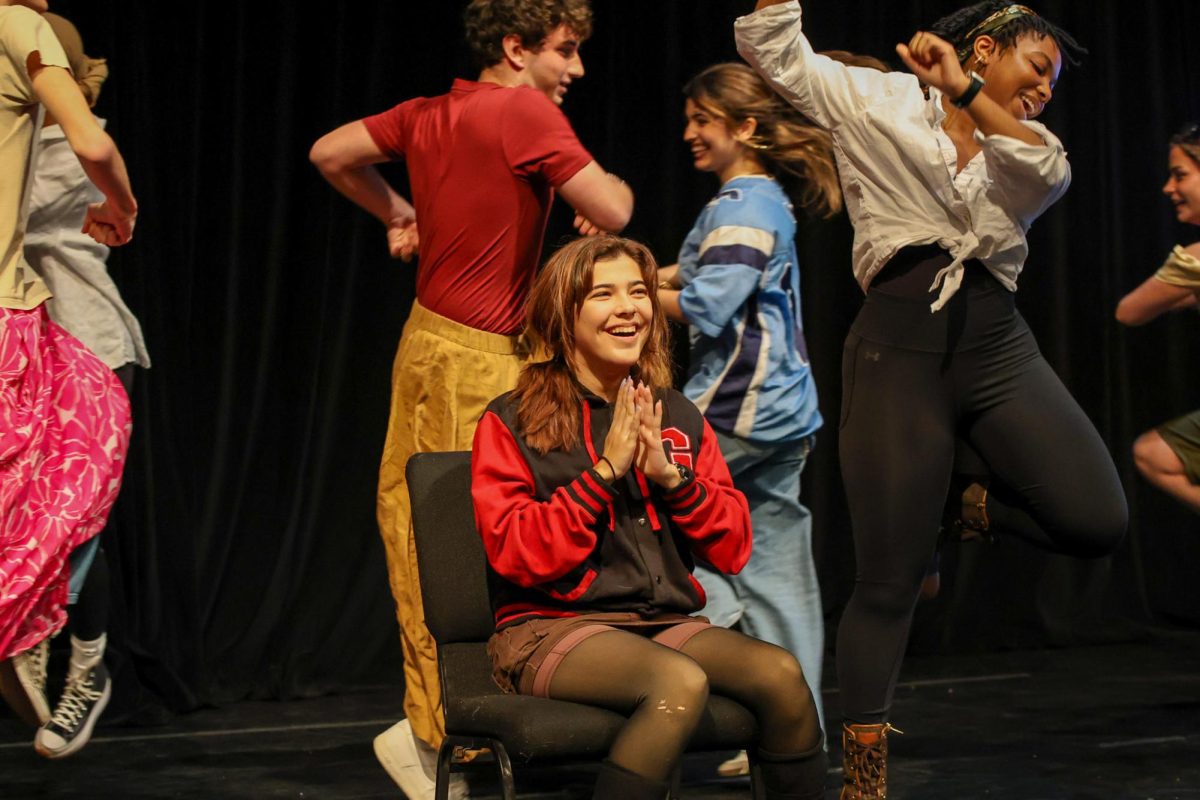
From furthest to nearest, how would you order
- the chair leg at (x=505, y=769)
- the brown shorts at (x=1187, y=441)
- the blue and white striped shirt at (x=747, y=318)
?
the brown shorts at (x=1187, y=441), the blue and white striped shirt at (x=747, y=318), the chair leg at (x=505, y=769)

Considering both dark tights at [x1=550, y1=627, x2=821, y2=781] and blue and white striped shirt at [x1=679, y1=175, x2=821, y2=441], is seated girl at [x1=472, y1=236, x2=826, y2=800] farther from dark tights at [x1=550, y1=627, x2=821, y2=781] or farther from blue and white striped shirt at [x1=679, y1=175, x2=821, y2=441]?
blue and white striped shirt at [x1=679, y1=175, x2=821, y2=441]

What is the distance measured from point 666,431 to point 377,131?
3.61 feet

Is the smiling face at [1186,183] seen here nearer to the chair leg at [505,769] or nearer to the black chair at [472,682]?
the black chair at [472,682]

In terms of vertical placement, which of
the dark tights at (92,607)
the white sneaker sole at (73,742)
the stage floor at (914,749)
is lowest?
the stage floor at (914,749)

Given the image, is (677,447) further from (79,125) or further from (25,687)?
(25,687)

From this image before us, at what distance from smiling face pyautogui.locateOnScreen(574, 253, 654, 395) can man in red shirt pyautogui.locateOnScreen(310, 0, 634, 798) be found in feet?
1.59

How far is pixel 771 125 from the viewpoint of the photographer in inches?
141

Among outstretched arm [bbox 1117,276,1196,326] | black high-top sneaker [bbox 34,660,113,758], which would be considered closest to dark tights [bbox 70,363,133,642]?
black high-top sneaker [bbox 34,660,113,758]

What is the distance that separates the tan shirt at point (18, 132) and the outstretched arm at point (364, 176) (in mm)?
643

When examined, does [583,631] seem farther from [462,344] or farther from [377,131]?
[377,131]

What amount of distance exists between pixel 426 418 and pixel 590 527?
0.82 meters

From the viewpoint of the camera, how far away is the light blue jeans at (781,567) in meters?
3.59

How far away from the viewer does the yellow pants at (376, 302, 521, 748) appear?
309 cm

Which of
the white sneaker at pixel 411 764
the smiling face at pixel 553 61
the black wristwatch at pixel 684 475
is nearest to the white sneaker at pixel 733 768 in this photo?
the white sneaker at pixel 411 764
